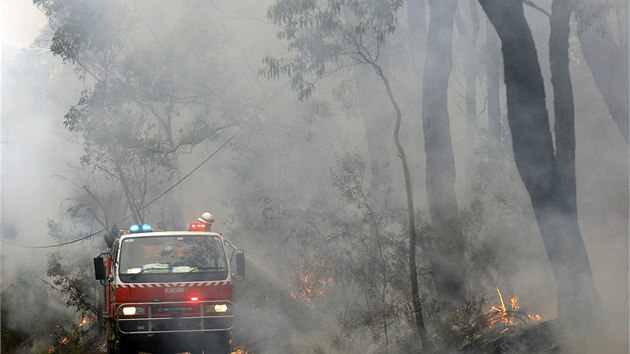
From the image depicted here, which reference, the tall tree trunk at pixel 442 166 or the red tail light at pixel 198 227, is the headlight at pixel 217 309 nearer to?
the red tail light at pixel 198 227

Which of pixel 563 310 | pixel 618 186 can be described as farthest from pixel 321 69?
pixel 618 186

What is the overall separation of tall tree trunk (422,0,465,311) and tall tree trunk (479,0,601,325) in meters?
3.88

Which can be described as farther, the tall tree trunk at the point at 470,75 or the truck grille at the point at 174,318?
the tall tree trunk at the point at 470,75

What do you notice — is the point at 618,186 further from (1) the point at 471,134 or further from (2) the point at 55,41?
(2) the point at 55,41

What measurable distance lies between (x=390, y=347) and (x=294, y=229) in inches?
287

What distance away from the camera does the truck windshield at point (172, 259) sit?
12.8m

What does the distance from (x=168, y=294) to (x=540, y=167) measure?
535cm

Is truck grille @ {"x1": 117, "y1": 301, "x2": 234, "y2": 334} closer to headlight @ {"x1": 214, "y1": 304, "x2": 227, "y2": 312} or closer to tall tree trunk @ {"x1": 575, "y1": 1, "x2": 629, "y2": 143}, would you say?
headlight @ {"x1": 214, "y1": 304, "x2": 227, "y2": 312}

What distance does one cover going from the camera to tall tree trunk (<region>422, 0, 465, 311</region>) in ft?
47.6

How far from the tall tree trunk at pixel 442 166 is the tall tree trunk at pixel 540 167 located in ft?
12.7

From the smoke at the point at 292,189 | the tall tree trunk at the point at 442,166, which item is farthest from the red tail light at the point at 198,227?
the tall tree trunk at the point at 442,166

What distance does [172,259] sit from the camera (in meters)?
13.0

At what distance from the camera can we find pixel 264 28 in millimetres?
28609

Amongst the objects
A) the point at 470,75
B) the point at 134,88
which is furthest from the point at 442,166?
the point at 134,88
